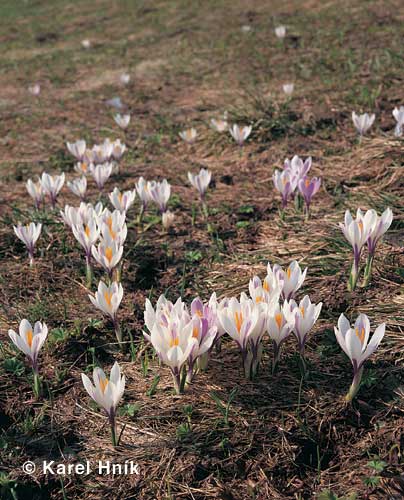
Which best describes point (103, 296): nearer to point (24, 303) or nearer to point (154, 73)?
point (24, 303)

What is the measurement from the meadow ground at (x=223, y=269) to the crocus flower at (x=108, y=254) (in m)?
0.26

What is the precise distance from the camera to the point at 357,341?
6.63ft

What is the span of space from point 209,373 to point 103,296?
54 centimetres

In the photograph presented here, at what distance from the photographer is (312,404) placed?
7.09ft

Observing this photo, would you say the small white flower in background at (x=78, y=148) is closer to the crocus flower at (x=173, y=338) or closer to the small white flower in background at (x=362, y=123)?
the small white flower in background at (x=362, y=123)

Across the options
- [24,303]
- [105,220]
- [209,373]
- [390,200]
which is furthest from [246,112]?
[209,373]

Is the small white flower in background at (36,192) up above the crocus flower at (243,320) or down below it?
below

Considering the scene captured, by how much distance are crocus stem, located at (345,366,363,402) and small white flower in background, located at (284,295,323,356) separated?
0.79 feet

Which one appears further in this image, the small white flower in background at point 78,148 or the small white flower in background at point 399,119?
the small white flower in background at point 78,148

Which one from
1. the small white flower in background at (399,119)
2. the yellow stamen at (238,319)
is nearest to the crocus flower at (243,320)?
the yellow stamen at (238,319)

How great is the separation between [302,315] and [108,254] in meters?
1.00

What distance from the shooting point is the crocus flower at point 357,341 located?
6.64 feet

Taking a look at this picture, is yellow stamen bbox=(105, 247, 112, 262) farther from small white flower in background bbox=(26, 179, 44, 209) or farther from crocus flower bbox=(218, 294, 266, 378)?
small white flower in background bbox=(26, 179, 44, 209)

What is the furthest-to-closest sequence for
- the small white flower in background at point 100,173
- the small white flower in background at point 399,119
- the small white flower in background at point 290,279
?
the small white flower in background at point 399,119 → the small white flower in background at point 100,173 → the small white flower in background at point 290,279
